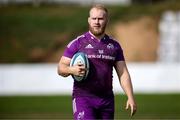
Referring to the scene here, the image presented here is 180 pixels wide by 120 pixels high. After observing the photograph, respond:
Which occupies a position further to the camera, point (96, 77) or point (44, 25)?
point (44, 25)

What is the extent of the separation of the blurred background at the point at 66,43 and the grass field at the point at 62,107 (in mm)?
37

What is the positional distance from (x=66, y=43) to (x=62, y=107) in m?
14.4

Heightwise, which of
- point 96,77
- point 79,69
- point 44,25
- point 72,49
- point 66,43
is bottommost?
point 96,77

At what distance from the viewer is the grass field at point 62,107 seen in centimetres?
2023

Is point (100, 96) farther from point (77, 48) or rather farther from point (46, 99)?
point (46, 99)

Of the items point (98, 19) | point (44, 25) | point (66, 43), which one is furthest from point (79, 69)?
point (44, 25)

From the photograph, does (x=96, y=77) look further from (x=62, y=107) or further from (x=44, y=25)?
(x=44, y=25)

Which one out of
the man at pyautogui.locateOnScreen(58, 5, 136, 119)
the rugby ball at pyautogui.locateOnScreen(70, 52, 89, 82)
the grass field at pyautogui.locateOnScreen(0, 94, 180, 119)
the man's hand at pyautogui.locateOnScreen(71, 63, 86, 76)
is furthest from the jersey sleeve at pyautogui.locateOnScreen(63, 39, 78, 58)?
the grass field at pyautogui.locateOnScreen(0, 94, 180, 119)

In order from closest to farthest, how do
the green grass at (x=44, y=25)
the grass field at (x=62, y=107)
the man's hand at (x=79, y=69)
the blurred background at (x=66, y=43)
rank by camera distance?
the man's hand at (x=79, y=69), the grass field at (x=62, y=107), the blurred background at (x=66, y=43), the green grass at (x=44, y=25)

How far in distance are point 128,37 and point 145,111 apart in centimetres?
1671

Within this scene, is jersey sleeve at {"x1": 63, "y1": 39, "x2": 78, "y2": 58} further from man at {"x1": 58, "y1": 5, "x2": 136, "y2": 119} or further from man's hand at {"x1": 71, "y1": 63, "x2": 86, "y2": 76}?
man's hand at {"x1": 71, "y1": 63, "x2": 86, "y2": 76}

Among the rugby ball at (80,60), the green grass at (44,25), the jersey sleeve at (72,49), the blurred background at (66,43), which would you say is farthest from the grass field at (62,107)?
the green grass at (44,25)

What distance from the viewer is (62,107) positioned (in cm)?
2309

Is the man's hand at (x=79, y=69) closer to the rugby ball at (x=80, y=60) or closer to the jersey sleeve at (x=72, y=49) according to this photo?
the rugby ball at (x=80, y=60)
